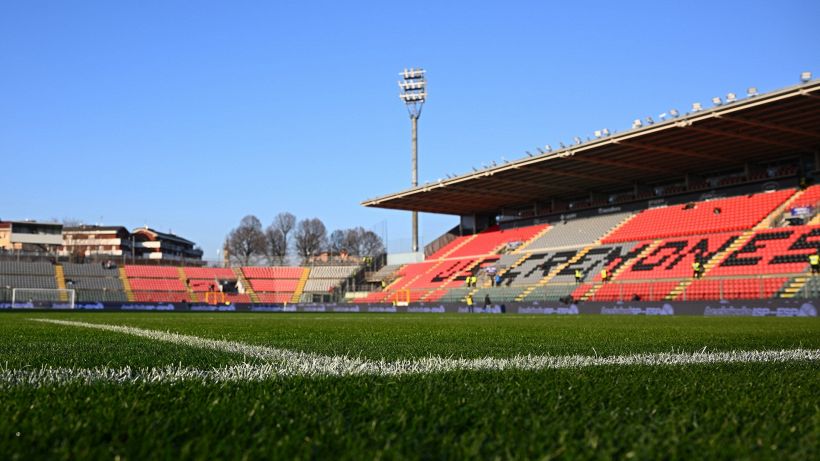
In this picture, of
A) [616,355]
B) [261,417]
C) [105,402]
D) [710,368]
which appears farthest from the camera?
[616,355]

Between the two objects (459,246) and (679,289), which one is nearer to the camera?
(679,289)

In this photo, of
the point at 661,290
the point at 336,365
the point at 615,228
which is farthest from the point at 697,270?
the point at 336,365

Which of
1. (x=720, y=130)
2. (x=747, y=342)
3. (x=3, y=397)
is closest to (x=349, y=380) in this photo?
(x=3, y=397)

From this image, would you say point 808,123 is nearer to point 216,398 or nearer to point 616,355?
point 616,355

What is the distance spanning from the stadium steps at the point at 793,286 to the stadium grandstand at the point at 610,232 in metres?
0.07

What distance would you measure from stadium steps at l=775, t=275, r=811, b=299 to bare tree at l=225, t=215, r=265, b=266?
64093 millimetres

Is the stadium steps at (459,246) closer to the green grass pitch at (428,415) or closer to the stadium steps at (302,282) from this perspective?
the stadium steps at (302,282)

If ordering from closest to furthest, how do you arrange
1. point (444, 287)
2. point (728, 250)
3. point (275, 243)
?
1. point (728, 250)
2. point (444, 287)
3. point (275, 243)

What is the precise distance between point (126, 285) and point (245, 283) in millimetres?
9065

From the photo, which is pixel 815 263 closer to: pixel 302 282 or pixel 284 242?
pixel 302 282

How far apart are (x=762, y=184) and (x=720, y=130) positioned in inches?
240

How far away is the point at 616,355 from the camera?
15.7 feet

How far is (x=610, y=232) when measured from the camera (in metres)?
36.2

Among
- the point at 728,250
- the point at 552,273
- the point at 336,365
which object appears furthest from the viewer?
the point at 552,273
